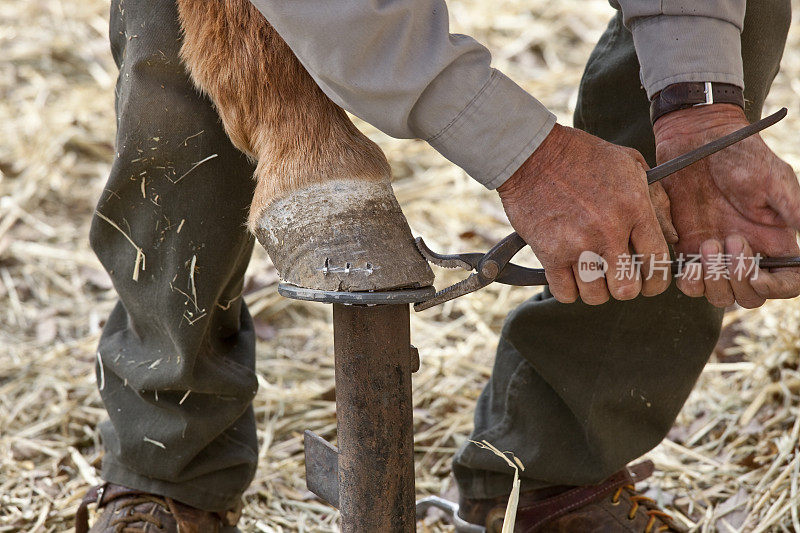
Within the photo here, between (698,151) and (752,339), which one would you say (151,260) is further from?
(752,339)

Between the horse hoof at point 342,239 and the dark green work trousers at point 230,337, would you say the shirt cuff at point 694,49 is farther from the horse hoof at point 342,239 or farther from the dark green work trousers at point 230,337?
the horse hoof at point 342,239

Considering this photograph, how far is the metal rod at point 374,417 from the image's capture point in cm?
106

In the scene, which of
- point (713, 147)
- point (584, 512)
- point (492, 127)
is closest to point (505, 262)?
point (492, 127)

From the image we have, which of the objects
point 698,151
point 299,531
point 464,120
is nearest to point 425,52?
point 464,120

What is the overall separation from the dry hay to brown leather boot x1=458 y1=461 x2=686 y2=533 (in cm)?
20

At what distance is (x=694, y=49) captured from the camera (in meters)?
1.12

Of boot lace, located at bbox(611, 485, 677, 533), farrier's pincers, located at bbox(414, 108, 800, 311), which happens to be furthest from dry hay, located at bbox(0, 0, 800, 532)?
farrier's pincers, located at bbox(414, 108, 800, 311)

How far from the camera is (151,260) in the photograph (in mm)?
1361

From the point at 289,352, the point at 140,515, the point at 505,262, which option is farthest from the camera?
the point at 289,352

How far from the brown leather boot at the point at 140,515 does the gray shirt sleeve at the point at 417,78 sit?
843mm

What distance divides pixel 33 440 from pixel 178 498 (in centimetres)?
66

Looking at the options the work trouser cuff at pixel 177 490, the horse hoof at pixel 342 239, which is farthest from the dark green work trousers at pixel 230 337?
A: the horse hoof at pixel 342 239

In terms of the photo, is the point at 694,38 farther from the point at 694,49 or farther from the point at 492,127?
the point at 492,127

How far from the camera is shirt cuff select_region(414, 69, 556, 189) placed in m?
0.98
